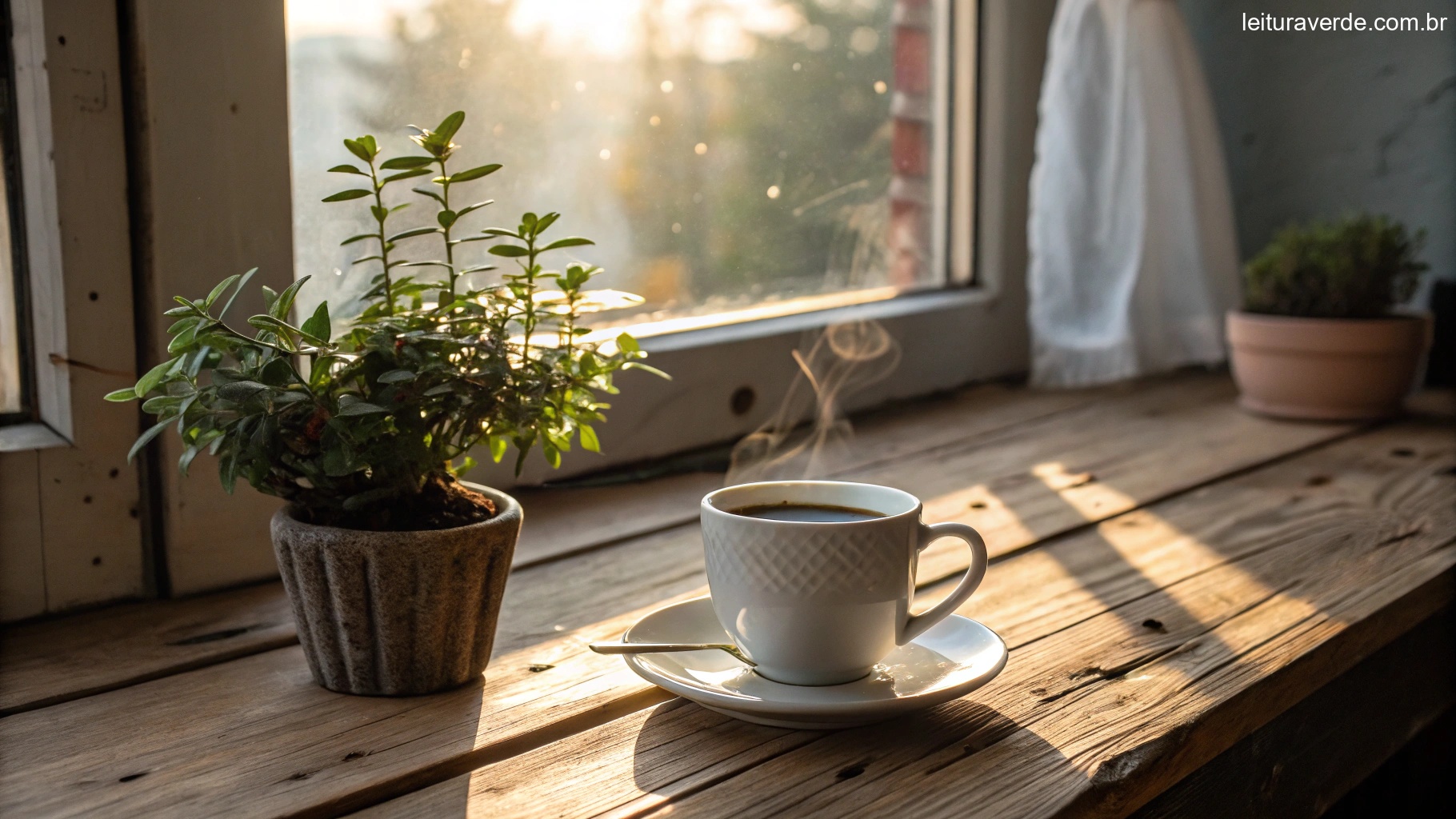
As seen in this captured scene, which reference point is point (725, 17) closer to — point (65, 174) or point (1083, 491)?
point (1083, 491)

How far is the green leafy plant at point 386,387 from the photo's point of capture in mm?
658

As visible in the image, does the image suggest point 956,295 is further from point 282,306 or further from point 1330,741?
point 282,306

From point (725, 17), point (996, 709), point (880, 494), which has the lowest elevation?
point (996, 709)

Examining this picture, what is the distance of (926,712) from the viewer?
71 centimetres

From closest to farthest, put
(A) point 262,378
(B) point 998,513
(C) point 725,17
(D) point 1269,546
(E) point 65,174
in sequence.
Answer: (A) point 262,378
(E) point 65,174
(D) point 1269,546
(B) point 998,513
(C) point 725,17

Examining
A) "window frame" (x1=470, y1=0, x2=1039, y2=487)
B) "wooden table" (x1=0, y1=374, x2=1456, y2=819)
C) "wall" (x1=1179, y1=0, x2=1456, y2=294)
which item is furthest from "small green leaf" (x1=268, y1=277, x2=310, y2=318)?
"wall" (x1=1179, y1=0, x2=1456, y2=294)

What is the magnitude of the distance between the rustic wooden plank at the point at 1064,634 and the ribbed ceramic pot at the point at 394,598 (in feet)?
0.34

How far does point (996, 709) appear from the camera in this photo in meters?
0.71

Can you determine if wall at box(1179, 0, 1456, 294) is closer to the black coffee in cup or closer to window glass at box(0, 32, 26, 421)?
the black coffee in cup

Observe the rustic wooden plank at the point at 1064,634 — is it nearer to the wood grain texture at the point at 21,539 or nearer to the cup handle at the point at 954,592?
the cup handle at the point at 954,592

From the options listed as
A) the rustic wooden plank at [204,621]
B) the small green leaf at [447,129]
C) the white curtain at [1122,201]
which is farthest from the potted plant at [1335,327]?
the small green leaf at [447,129]

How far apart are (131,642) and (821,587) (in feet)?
1.63

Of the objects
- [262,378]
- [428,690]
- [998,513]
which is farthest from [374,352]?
[998,513]

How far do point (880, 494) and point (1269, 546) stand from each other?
510mm
